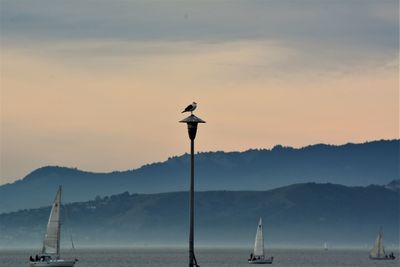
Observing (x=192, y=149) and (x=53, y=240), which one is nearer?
(x=192, y=149)

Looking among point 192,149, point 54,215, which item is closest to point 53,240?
point 54,215

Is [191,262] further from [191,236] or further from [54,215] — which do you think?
[54,215]

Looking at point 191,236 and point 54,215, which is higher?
point 54,215

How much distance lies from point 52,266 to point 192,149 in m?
117

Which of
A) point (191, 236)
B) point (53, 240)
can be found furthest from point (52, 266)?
point (191, 236)

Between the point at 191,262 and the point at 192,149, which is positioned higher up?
the point at 192,149

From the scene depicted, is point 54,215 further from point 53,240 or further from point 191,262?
point 191,262

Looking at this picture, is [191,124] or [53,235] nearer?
[191,124]

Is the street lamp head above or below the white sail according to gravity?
below

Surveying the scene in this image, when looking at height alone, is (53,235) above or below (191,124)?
above

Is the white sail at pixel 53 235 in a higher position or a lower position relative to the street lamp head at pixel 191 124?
higher

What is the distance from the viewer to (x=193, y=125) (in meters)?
83.6

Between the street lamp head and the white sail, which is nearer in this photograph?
the street lamp head

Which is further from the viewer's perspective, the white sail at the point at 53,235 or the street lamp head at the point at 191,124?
the white sail at the point at 53,235
